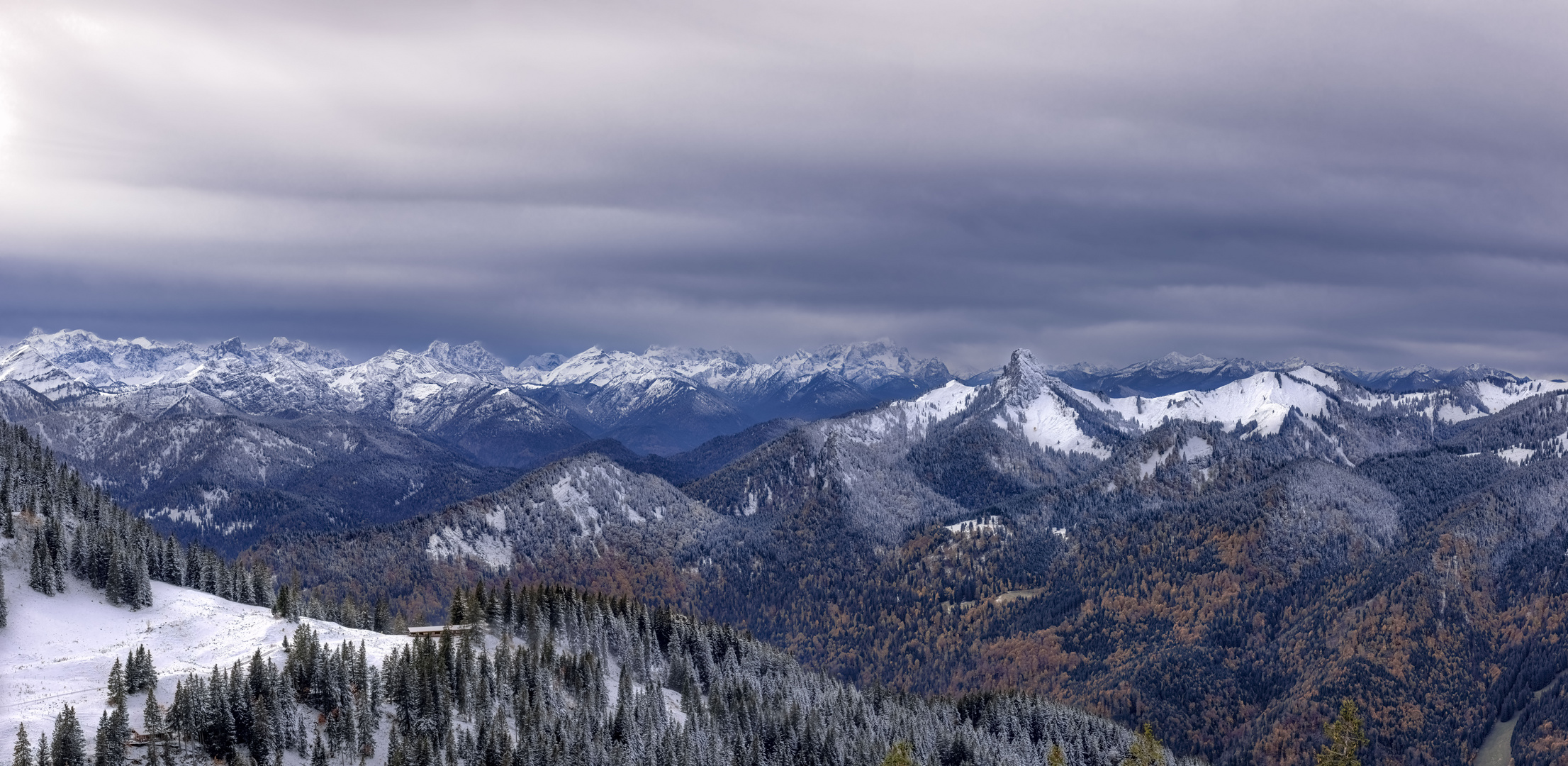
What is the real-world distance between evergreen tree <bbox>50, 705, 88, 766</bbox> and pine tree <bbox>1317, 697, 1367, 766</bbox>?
408ft

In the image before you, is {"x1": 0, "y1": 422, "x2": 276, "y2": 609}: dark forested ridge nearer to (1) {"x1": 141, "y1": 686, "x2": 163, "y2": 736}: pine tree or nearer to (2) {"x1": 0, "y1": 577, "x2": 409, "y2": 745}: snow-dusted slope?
(2) {"x1": 0, "y1": 577, "x2": 409, "y2": 745}: snow-dusted slope

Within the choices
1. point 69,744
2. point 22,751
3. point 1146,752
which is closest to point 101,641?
point 69,744

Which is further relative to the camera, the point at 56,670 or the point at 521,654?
the point at 521,654

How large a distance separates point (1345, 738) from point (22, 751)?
132038 millimetres

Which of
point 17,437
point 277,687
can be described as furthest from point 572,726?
point 17,437

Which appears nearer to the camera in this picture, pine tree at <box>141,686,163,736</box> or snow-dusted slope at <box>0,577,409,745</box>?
pine tree at <box>141,686,163,736</box>

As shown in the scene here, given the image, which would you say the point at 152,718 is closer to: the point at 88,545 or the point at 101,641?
the point at 101,641

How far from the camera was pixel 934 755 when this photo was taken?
573ft

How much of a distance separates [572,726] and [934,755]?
67405 millimetres

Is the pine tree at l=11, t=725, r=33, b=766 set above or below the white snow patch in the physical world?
above

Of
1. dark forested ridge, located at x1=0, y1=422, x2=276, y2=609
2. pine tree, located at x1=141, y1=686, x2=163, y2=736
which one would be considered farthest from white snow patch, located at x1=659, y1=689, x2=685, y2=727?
pine tree, located at x1=141, y1=686, x2=163, y2=736

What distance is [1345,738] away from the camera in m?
114

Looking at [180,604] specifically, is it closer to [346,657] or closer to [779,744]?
[346,657]

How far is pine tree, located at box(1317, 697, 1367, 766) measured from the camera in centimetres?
11188
